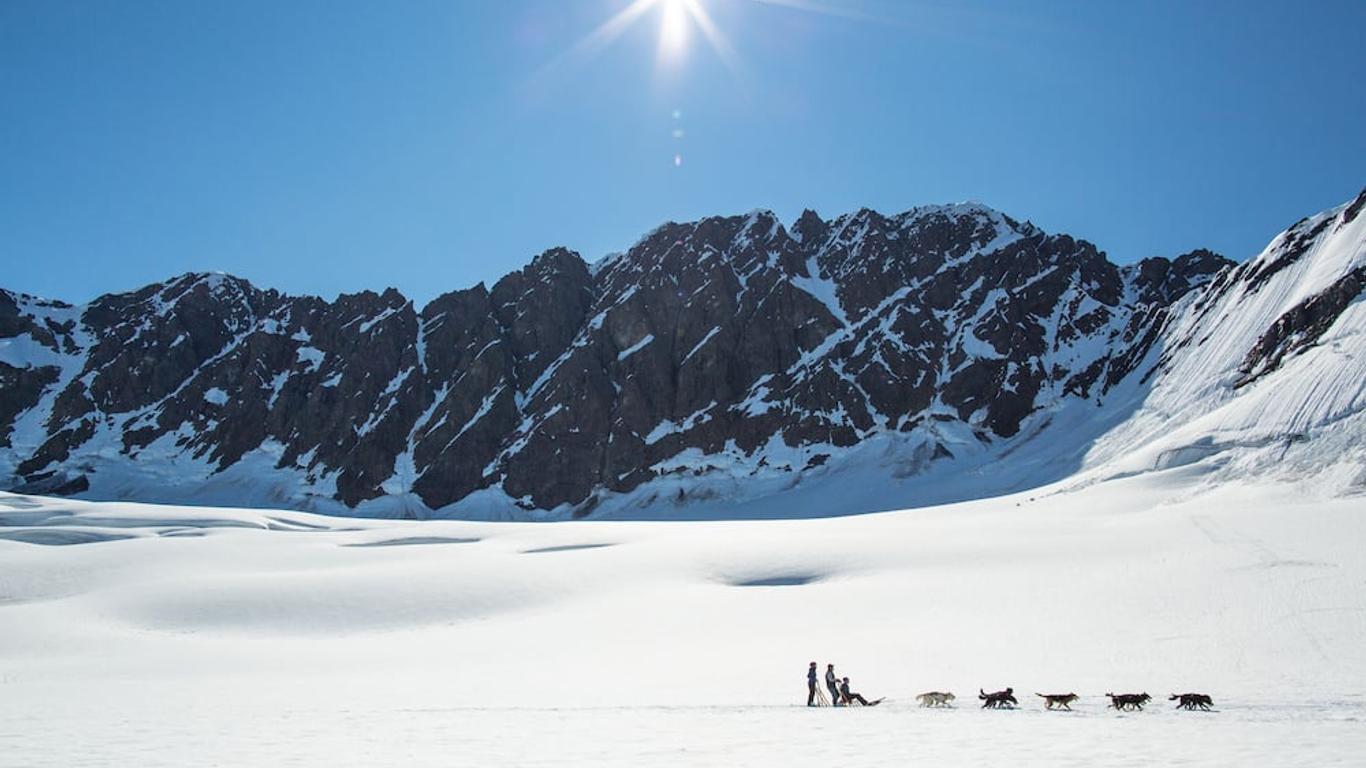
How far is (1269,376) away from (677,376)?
309 ft

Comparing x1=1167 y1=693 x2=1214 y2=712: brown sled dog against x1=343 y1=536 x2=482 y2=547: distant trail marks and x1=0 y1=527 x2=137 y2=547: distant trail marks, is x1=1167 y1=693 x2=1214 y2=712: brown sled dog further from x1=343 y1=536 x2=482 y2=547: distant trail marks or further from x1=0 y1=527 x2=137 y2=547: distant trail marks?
x1=0 y1=527 x2=137 y2=547: distant trail marks

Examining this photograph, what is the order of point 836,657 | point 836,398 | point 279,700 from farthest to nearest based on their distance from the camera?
point 836,398, point 836,657, point 279,700

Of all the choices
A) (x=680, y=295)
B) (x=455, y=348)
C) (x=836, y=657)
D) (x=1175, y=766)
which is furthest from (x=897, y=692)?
(x=455, y=348)

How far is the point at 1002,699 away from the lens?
16.7 meters

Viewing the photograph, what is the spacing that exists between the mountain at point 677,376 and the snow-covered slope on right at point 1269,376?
908 mm

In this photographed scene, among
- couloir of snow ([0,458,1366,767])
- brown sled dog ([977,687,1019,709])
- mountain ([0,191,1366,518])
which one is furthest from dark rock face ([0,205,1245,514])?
brown sled dog ([977,687,1019,709])

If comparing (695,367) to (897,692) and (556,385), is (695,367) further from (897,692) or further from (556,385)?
(897,692)

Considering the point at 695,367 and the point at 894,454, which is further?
the point at 695,367

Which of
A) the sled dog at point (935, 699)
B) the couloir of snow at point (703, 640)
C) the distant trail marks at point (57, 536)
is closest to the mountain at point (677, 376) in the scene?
the couloir of snow at point (703, 640)

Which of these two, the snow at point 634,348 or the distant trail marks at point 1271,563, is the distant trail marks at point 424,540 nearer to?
the distant trail marks at point 1271,563

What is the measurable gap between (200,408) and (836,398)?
133 m

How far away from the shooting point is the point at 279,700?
61.5 ft

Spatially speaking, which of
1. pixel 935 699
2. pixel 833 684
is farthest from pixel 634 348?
pixel 935 699

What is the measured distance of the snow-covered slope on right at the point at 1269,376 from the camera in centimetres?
5634
